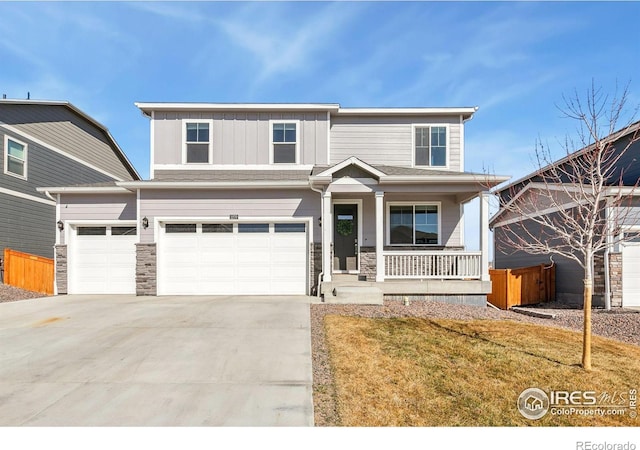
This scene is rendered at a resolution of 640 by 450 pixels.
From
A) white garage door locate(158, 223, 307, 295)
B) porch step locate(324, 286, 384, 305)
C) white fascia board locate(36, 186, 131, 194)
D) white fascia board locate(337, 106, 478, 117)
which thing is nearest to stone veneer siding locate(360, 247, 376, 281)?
white garage door locate(158, 223, 307, 295)

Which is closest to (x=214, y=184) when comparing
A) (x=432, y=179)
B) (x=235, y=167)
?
(x=235, y=167)

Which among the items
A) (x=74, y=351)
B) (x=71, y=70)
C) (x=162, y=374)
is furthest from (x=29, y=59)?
(x=162, y=374)

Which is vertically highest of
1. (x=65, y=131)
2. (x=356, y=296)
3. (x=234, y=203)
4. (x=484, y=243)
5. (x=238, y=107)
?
(x=65, y=131)

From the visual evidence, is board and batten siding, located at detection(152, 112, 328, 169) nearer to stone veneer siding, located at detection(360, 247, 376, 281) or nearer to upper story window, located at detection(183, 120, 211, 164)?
upper story window, located at detection(183, 120, 211, 164)

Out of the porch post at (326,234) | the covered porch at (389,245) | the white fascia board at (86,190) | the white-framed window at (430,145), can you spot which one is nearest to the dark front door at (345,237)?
the covered porch at (389,245)

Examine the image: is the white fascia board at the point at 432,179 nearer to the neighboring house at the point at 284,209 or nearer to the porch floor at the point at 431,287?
the neighboring house at the point at 284,209

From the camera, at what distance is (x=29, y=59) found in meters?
10.0

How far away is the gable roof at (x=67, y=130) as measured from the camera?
1387cm

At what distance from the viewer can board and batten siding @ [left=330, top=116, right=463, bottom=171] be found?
Answer: 12539 mm

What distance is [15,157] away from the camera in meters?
13.7

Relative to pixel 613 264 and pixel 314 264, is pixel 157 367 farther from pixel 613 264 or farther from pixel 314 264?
pixel 613 264

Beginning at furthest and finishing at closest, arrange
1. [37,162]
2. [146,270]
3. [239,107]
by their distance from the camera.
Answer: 1. [37,162]
2. [239,107]
3. [146,270]

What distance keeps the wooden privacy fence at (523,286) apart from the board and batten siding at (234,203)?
21.2 ft

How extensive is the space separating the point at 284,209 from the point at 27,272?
30.3 ft
